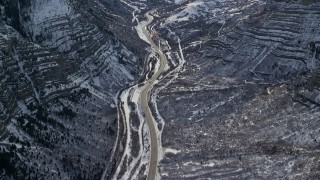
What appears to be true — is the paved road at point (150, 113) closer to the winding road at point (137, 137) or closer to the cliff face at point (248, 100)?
the winding road at point (137, 137)

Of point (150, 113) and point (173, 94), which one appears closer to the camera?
point (150, 113)

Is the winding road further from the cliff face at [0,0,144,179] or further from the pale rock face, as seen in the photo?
the cliff face at [0,0,144,179]

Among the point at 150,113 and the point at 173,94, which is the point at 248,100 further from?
the point at 150,113

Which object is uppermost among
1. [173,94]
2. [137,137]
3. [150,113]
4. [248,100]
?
[137,137]


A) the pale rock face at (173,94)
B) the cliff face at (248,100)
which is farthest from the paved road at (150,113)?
the cliff face at (248,100)

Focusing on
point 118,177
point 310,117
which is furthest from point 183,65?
point 118,177

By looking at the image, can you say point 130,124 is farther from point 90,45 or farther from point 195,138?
point 90,45

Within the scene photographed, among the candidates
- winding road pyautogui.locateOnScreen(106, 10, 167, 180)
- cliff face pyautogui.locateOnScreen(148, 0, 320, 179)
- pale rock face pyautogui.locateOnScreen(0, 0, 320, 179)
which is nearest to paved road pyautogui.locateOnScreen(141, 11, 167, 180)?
winding road pyautogui.locateOnScreen(106, 10, 167, 180)

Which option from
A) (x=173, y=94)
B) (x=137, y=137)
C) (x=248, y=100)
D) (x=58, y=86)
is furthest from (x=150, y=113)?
(x=248, y=100)
